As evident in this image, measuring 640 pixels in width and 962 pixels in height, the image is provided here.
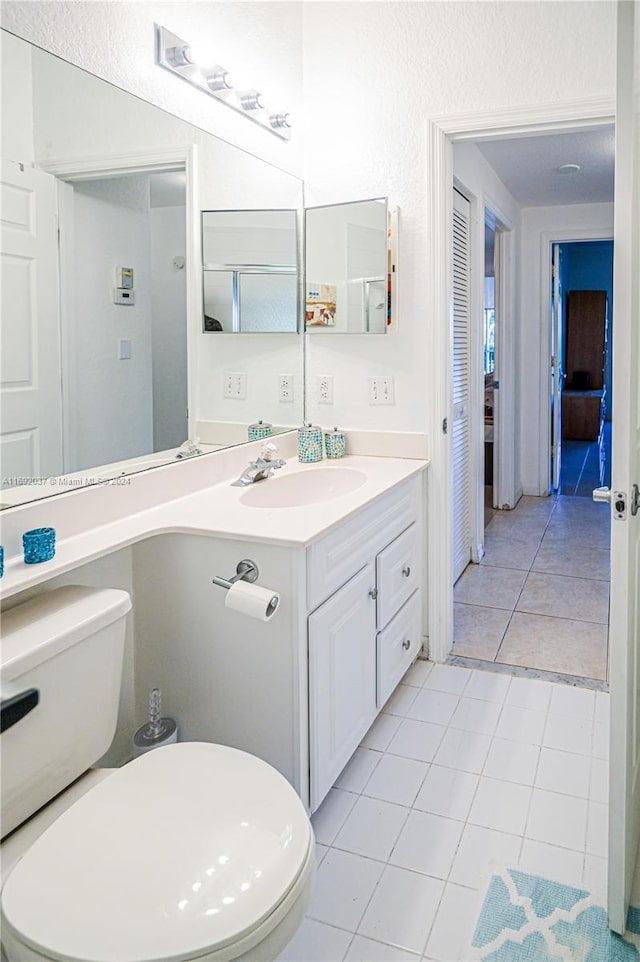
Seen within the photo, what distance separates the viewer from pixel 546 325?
568 centimetres

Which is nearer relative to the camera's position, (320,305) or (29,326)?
(29,326)

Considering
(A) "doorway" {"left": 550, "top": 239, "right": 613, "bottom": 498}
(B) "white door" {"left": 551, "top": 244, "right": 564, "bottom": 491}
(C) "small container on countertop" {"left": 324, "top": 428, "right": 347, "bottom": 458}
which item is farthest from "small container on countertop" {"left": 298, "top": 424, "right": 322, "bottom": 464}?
(A) "doorway" {"left": 550, "top": 239, "right": 613, "bottom": 498}

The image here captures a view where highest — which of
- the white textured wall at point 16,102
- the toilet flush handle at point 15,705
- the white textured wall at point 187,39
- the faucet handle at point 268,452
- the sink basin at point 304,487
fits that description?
the white textured wall at point 187,39

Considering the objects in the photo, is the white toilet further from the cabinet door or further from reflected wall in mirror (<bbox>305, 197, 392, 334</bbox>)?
reflected wall in mirror (<bbox>305, 197, 392, 334</bbox>)

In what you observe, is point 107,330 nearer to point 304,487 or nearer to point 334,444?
point 304,487

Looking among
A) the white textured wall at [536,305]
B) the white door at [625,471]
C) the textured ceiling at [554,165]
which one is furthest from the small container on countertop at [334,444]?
the white textured wall at [536,305]

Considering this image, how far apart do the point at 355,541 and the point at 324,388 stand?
1.03 metres

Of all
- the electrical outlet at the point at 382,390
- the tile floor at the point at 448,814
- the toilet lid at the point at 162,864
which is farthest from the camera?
the electrical outlet at the point at 382,390

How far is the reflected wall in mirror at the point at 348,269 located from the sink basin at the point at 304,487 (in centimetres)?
59

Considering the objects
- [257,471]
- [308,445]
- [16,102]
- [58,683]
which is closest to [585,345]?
[308,445]

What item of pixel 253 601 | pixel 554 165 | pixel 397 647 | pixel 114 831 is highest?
pixel 554 165

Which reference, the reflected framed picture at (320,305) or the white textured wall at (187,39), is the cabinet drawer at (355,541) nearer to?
the reflected framed picture at (320,305)

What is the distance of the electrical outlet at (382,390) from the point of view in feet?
9.03

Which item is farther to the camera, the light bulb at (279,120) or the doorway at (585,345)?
the doorway at (585,345)
